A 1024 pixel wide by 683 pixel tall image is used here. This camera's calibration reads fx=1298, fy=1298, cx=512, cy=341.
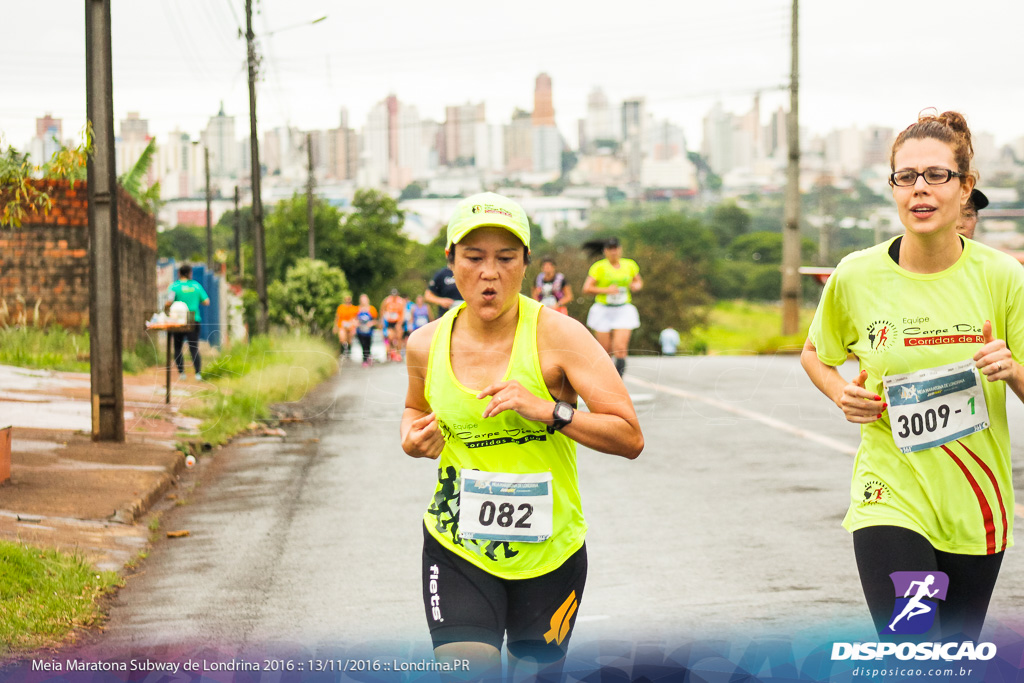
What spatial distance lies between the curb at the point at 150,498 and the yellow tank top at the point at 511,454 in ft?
17.8

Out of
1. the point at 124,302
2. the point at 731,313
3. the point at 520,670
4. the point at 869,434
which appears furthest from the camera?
the point at 731,313

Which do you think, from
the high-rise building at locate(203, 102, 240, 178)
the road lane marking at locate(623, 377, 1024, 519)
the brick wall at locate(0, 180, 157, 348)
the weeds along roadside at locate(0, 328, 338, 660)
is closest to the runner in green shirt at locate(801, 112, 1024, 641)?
the weeds along roadside at locate(0, 328, 338, 660)

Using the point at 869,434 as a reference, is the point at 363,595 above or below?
below

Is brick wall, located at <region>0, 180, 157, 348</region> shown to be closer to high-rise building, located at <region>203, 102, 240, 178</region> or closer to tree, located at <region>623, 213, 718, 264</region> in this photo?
high-rise building, located at <region>203, 102, 240, 178</region>

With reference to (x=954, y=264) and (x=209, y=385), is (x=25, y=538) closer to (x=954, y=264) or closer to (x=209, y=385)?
(x=954, y=264)

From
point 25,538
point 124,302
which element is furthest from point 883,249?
point 124,302

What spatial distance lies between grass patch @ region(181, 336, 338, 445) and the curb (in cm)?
167

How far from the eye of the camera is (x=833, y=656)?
391cm

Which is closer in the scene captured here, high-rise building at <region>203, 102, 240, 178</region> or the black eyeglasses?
the black eyeglasses

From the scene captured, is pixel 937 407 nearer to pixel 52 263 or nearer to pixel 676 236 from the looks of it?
pixel 52 263

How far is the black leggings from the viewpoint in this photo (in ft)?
11.9

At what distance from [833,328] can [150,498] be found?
665 cm

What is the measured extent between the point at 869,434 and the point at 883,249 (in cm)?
55

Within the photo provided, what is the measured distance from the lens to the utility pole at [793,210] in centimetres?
3077
